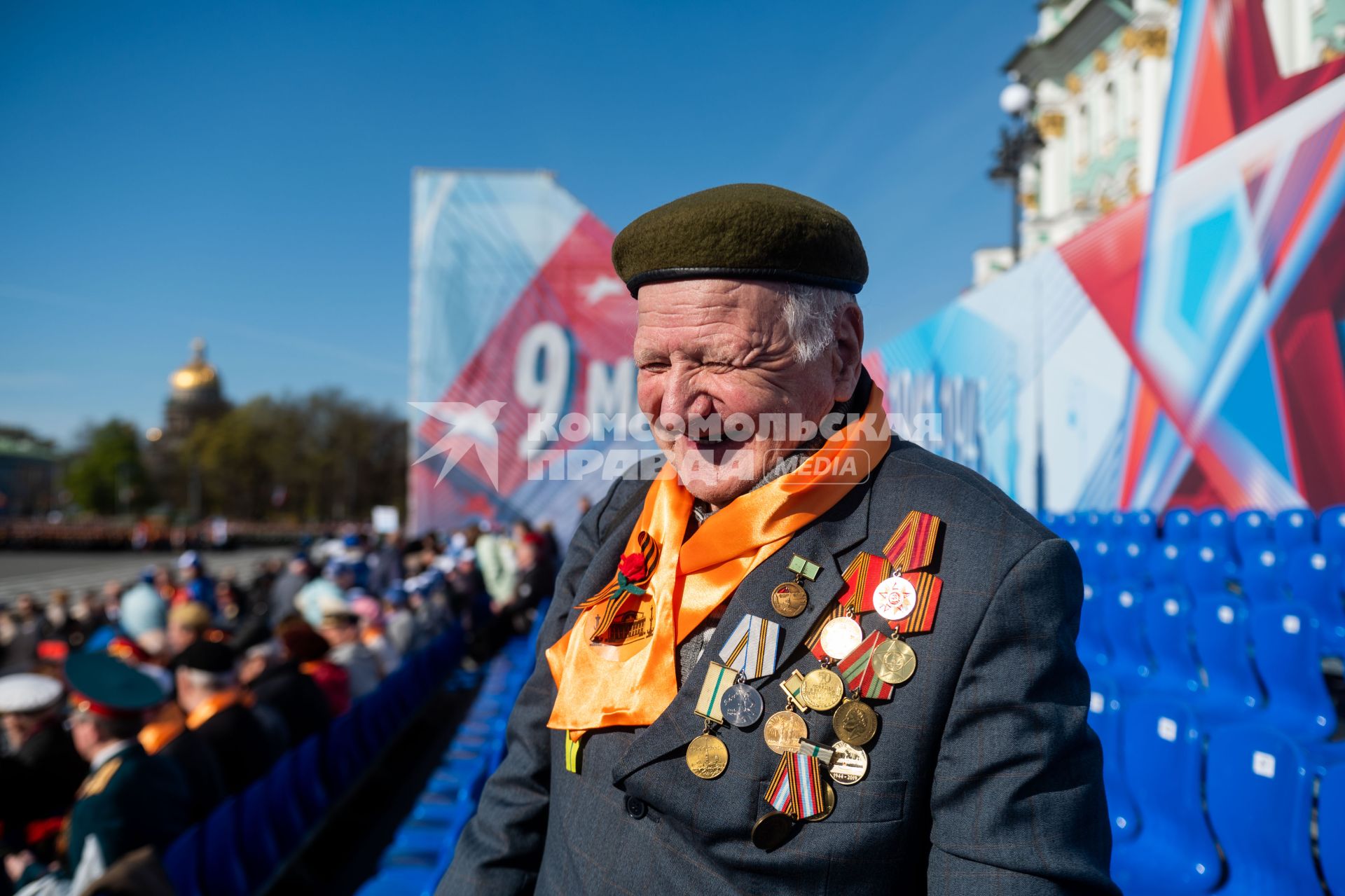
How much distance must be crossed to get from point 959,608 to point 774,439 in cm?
34

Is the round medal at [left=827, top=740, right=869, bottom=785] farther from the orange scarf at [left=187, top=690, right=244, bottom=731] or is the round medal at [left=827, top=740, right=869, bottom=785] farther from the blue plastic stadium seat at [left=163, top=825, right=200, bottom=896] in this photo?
the orange scarf at [left=187, top=690, right=244, bottom=731]

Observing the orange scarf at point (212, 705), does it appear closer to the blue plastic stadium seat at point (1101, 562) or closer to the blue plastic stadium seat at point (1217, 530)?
the blue plastic stadium seat at point (1101, 562)

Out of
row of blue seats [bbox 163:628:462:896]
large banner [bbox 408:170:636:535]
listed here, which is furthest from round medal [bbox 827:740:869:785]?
large banner [bbox 408:170:636:535]

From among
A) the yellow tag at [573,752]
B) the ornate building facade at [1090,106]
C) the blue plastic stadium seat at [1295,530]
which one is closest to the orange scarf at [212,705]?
the yellow tag at [573,752]

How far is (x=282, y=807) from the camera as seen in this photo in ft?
13.4

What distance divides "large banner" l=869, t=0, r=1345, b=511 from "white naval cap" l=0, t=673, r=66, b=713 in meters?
4.91

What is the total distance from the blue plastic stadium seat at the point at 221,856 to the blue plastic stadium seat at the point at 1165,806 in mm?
3256

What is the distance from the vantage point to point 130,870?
2.51m

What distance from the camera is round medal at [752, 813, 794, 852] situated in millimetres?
1022

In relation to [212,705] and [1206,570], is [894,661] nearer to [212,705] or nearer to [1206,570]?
[212,705]

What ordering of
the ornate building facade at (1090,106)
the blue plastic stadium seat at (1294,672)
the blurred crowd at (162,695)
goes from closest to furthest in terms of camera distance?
1. the blurred crowd at (162,695)
2. the blue plastic stadium seat at (1294,672)
3. the ornate building facade at (1090,106)

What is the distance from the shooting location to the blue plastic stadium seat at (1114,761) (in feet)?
10.4

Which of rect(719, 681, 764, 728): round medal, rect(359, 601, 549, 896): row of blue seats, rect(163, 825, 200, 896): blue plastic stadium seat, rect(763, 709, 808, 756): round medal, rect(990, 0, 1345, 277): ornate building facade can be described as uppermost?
rect(990, 0, 1345, 277): ornate building facade

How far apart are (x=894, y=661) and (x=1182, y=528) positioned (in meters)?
7.81
